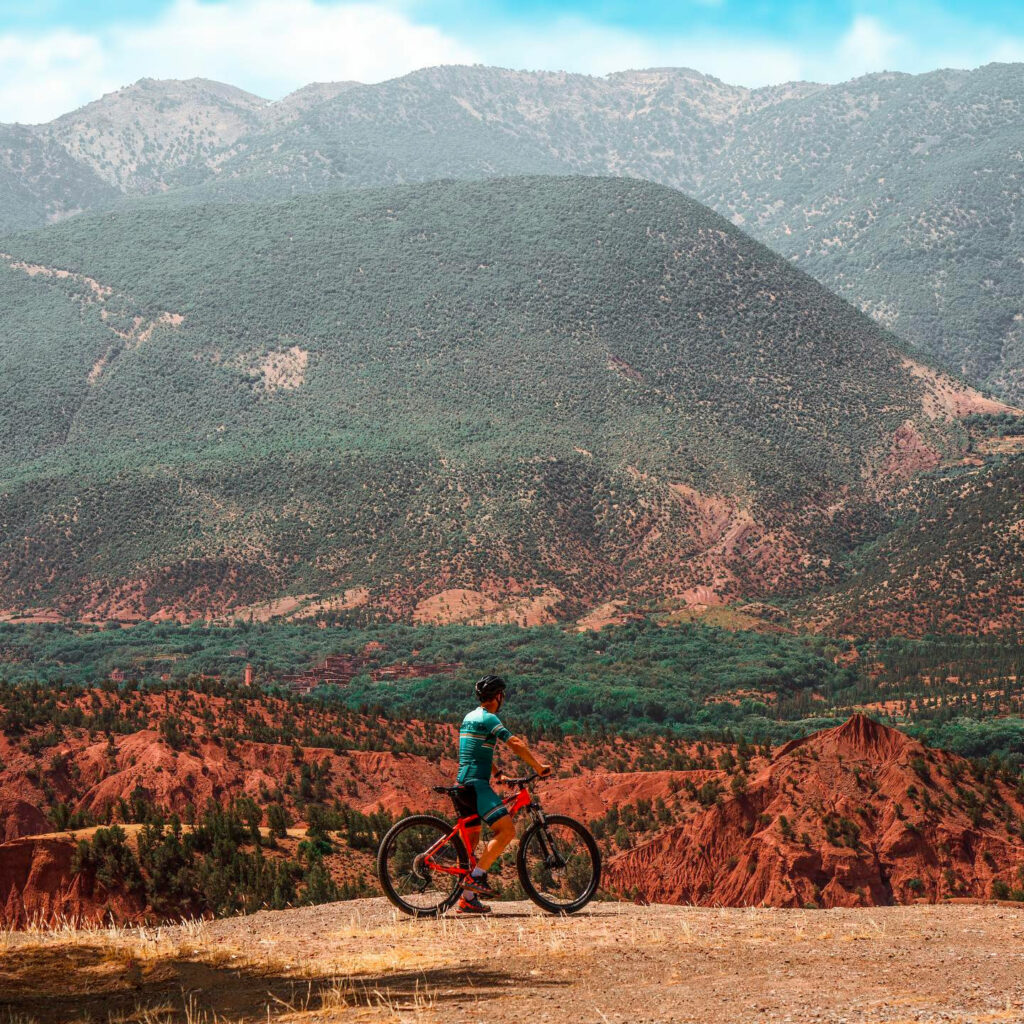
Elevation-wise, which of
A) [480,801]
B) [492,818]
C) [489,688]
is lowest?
[492,818]

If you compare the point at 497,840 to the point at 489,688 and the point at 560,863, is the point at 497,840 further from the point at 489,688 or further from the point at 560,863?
the point at 489,688

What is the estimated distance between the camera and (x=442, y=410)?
142125 millimetres

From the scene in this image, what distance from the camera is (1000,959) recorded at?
12078 millimetres

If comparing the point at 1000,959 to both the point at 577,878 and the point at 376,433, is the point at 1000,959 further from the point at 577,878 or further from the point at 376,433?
the point at 376,433

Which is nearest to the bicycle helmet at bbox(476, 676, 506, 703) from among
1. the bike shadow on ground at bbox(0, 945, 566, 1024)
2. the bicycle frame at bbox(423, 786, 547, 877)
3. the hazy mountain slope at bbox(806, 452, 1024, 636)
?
the bicycle frame at bbox(423, 786, 547, 877)

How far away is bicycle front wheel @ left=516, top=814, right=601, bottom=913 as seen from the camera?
1510 cm

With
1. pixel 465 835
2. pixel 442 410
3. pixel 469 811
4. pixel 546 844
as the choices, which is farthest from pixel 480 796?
pixel 442 410

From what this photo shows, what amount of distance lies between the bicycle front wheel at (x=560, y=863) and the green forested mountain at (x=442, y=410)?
97.5 metres

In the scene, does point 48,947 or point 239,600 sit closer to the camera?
point 48,947

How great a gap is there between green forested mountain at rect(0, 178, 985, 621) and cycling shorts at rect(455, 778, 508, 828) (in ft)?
323

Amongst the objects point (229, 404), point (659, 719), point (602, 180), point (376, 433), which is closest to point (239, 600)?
point (376, 433)

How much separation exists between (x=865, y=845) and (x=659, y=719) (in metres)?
53.6

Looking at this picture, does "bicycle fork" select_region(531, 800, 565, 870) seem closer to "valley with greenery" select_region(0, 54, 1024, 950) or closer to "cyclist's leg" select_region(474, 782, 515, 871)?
"cyclist's leg" select_region(474, 782, 515, 871)

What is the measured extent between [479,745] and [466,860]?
1171mm
